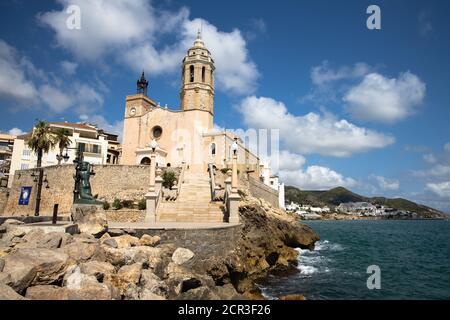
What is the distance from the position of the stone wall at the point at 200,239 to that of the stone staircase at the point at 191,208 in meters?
5.41

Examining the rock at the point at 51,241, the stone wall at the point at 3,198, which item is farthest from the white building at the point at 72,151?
the rock at the point at 51,241

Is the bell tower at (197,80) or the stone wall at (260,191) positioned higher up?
the bell tower at (197,80)

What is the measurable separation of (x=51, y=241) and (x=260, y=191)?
105 feet

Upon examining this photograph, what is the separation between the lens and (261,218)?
74.0 feet

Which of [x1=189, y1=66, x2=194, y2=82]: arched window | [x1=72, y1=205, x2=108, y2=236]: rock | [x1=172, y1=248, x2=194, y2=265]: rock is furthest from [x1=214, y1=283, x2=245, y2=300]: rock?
[x1=189, y1=66, x2=194, y2=82]: arched window

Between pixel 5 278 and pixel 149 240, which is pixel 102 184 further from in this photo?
pixel 5 278

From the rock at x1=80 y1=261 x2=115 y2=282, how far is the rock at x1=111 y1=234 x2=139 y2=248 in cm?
273

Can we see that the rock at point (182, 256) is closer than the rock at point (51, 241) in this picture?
No

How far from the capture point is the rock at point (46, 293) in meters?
6.61

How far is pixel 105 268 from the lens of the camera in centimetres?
838

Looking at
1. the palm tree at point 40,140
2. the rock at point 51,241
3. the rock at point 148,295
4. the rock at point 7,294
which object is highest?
the palm tree at point 40,140

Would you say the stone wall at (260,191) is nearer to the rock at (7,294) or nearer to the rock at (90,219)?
the rock at (90,219)

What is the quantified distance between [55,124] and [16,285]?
159 ft
